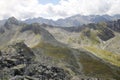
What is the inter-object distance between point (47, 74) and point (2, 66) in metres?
22.8

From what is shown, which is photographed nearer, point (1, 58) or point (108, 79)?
point (1, 58)

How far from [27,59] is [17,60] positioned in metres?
12.5

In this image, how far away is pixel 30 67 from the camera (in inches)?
4872

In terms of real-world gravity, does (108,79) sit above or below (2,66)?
below

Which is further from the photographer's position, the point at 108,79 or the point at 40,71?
the point at 108,79

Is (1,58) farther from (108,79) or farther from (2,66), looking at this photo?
(108,79)

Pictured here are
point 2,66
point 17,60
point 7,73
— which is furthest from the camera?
point 17,60

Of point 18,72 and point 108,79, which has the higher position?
point 18,72

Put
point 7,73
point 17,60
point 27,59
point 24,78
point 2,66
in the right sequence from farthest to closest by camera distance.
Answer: point 27,59 → point 17,60 → point 2,66 → point 7,73 → point 24,78

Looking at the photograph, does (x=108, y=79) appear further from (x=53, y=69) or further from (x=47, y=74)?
(x=47, y=74)

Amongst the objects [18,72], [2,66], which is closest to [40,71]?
[18,72]

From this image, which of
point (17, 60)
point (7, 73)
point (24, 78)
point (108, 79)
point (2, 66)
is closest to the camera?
point (24, 78)

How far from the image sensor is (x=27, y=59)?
150 m

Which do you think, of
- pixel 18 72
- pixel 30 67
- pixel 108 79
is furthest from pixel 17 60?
pixel 108 79
